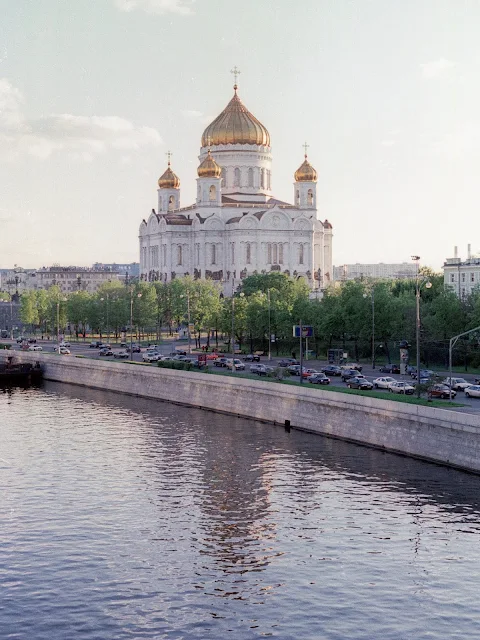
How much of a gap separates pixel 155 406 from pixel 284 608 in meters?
44.5

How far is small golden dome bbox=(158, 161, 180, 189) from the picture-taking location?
173 metres

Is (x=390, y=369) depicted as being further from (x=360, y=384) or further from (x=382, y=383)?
(x=360, y=384)

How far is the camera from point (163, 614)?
3048 cm

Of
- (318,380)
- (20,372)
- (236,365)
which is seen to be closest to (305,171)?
(20,372)

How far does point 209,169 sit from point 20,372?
6593cm

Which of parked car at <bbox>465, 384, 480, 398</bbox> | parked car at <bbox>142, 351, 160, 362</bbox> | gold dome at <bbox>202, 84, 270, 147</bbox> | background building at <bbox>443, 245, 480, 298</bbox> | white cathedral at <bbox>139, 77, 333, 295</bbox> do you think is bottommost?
parked car at <bbox>465, 384, 480, 398</bbox>

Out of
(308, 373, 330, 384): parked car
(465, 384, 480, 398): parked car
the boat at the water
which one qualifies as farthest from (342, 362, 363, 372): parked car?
the boat at the water

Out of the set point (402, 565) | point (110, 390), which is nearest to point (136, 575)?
point (402, 565)

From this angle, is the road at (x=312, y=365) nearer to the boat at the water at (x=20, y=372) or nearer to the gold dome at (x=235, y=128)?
the boat at the water at (x=20, y=372)

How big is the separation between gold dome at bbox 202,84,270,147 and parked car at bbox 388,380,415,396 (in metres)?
101

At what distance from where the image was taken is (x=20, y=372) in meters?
96.9

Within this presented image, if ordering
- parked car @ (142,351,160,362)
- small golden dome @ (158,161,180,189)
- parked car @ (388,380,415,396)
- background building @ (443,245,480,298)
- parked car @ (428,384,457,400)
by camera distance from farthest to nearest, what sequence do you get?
small golden dome @ (158,161,180,189), background building @ (443,245,480,298), parked car @ (142,351,160,362), parked car @ (388,380,415,396), parked car @ (428,384,457,400)

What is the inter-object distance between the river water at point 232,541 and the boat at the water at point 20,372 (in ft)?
130

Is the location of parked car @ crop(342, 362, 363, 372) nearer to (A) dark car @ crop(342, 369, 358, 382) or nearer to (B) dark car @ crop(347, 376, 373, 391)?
(A) dark car @ crop(342, 369, 358, 382)
